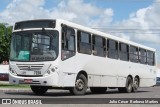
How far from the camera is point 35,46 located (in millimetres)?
18828

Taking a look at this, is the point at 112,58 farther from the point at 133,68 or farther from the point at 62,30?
the point at 62,30

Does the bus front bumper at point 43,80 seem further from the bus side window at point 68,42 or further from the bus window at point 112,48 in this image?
the bus window at point 112,48

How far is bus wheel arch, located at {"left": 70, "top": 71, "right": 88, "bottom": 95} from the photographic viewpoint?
19741mm

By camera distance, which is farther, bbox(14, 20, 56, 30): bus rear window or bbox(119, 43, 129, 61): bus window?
bbox(119, 43, 129, 61): bus window

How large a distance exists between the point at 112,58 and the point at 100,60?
178 centimetres

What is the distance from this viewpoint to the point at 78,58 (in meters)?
20.0

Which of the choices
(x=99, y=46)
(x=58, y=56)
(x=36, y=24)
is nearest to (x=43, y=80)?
(x=58, y=56)

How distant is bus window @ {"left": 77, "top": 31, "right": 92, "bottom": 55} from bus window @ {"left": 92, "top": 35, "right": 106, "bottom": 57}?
1.85 ft

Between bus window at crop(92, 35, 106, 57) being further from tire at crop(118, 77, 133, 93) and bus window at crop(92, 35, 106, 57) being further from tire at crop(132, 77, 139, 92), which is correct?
tire at crop(132, 77, 139, 92)

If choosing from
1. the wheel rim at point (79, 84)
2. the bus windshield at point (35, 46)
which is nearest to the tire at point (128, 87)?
the wheel rim at point (79, 84)

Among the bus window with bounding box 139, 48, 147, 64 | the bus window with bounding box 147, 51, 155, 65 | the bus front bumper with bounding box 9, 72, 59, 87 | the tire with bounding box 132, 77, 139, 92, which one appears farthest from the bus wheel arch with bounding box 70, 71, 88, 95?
the bus window with bounding box 147, 51, 155, 65

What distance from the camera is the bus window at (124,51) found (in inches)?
1001

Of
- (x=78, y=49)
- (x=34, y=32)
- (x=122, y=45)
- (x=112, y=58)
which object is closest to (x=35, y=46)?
(x=34, y=32)

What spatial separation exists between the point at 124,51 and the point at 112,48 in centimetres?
219
